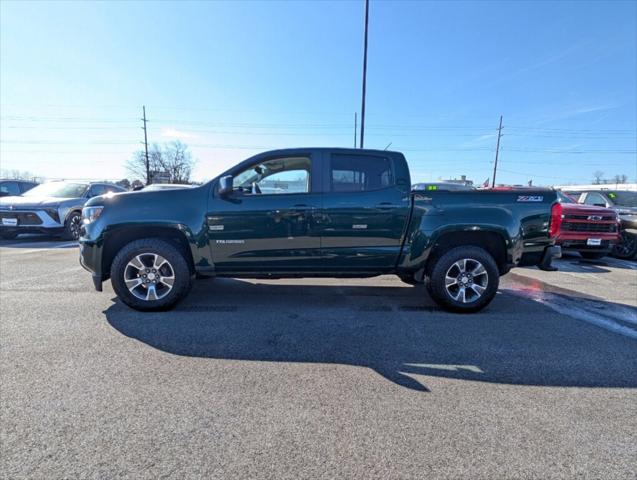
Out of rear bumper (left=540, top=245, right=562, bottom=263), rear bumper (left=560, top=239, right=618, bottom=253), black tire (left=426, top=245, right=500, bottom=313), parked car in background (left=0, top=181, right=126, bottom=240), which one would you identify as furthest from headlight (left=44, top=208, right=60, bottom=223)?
rear bumper (left=560, top=239, right=618, bottom=253)

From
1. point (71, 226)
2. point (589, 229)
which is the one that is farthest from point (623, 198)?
point (71, 226)

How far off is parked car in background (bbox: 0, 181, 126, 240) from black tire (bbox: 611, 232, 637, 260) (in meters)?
14.6

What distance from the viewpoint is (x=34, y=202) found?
931 cm

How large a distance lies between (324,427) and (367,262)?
2.38 meters

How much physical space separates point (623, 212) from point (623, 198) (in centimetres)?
206

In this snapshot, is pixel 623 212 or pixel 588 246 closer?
pixel 588 246

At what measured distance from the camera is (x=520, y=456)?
1.89m

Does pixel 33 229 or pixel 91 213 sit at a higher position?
pixel 91 213

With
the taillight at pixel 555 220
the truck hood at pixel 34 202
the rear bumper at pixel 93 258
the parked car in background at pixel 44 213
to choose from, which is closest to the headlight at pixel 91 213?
the rear bumper at pixel 93 258

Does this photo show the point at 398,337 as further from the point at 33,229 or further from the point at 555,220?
the point at 33,229

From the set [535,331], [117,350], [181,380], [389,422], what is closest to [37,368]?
[117,350]

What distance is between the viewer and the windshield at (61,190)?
10.3 m

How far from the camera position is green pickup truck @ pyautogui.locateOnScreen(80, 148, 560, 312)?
13.1 feet

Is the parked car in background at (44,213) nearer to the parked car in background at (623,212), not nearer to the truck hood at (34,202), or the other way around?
the truck hood at (34,202)
